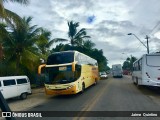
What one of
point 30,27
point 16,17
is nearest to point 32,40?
point 30,27

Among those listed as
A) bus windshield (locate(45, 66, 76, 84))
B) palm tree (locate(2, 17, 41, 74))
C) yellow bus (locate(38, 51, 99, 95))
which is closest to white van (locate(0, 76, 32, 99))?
yellow bus (locate(38, 51, 99, 95))

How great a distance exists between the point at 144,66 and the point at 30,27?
15959 mm

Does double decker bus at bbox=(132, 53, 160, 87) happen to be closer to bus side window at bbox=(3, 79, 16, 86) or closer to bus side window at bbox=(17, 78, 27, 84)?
bus side window at bbox=(17, 78, 27, 84)

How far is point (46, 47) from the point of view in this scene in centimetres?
3969

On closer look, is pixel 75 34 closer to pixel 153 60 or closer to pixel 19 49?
pixel 19 49

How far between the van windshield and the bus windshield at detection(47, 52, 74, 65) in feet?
19.6

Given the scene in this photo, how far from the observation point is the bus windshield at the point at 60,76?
19266 millimetres

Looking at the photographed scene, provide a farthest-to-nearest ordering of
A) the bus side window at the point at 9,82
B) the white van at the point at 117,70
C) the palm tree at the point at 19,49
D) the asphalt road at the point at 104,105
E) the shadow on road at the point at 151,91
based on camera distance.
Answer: the white van at the point at 117,70 → the palm tree at the point at 19,49 → the shadow on road at the point at 151,91 → the bus side window at the point at 9,82 → the asphalt road at the point at 104,105

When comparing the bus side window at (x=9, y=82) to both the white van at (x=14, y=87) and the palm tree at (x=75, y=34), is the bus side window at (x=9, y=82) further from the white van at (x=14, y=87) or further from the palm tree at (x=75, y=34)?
the palm tree at (x=75, y=34)

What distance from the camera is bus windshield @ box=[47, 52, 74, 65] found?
20.0 meters

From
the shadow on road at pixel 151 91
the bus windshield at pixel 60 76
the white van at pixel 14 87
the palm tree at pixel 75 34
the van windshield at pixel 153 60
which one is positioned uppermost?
the palm tree at pixel 75 34

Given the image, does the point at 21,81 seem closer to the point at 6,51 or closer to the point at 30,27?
the point at 6,51

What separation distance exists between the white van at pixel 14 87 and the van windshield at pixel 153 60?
10419 millimetres

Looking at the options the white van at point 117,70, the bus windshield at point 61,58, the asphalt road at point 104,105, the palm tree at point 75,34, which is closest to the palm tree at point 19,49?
the bus windshield at point 61,58
